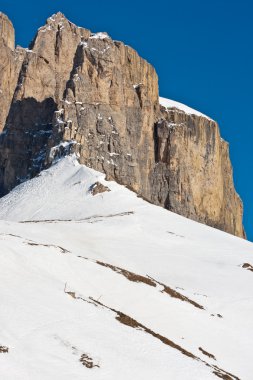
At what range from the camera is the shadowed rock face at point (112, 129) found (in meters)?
105

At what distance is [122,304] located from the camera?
31.2 m

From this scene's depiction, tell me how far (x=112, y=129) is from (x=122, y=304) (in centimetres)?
7772

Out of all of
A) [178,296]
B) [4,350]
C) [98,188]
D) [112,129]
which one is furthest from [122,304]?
[112,129]

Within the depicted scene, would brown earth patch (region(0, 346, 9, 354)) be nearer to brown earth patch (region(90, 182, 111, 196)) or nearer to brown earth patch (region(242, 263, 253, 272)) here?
brown earth patch (region(242, 263, 253, 272))

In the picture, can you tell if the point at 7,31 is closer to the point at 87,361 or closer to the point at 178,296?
the point at 178,296

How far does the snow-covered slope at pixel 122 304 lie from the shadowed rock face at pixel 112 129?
126ft

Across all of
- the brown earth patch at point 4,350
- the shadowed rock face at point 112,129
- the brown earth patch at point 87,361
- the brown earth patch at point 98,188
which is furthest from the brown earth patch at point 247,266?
the shadowed rock face at point 112,129

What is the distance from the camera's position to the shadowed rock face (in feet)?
344

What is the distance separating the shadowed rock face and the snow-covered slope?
3852cm

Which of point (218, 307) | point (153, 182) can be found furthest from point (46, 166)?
point (218, 307)

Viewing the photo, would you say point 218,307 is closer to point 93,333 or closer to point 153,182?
point 93,333

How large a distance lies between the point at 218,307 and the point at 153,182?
78596mm

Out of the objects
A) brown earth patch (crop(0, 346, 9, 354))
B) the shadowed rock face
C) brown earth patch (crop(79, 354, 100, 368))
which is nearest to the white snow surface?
the shadowed rock face

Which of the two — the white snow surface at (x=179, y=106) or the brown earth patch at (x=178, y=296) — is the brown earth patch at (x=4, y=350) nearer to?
the brown earth patch at (x=178, y=296)
